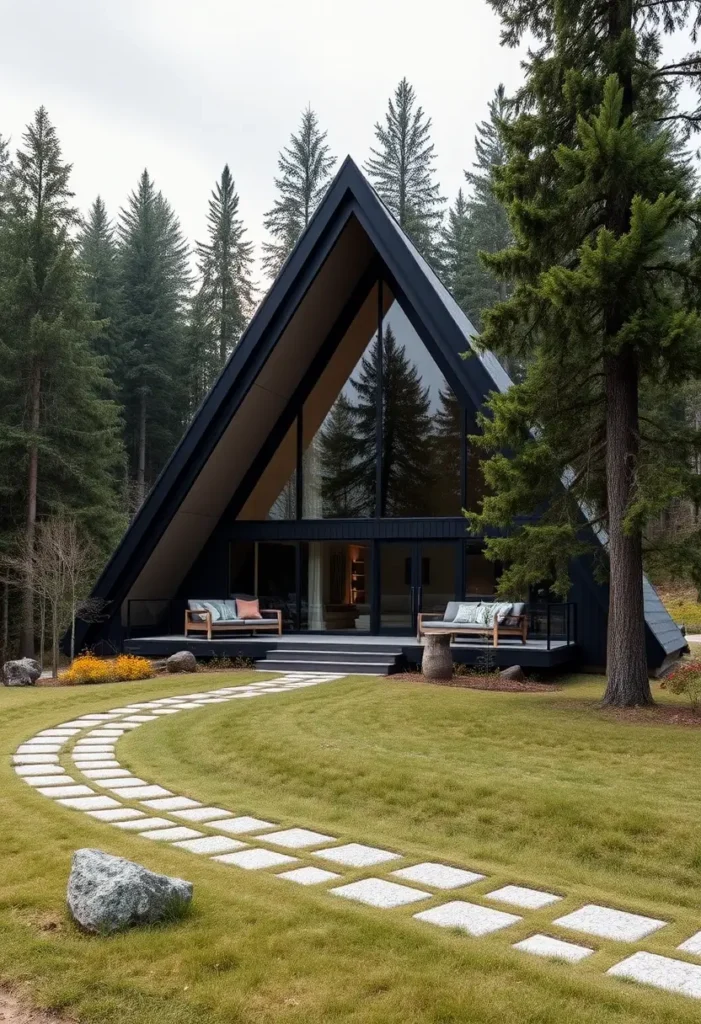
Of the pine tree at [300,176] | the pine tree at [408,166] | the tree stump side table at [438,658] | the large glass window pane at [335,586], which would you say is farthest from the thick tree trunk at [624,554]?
the pine tree at [300,176]

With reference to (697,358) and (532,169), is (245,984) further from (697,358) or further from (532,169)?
(532,169)

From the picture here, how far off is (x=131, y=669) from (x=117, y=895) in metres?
9.46

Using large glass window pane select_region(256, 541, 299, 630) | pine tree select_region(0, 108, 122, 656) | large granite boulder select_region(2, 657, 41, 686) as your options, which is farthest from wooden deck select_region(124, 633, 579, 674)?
pine tree select_region(0, 108, 122, 656)

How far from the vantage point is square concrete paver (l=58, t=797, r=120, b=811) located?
211 inches

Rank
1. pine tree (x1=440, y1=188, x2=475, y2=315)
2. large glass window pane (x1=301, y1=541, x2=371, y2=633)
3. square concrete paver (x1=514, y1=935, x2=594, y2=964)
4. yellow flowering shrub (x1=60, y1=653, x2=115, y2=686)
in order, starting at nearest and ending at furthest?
square concrete paver (x1=514, y1=935, x2=594, y2=964) → yellow flowering shrub (x1=60, y1=653, x2=115, y2=686) → large glass window pane (x1=301, y1=541, x2=371, y2=633) → pine tree (x1=440, y1=188, x2=475, y2=315)

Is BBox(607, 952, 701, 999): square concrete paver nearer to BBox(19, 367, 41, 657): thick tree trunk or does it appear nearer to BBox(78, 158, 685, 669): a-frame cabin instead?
BBox(78, 158, 685, 669): a-frame cabin

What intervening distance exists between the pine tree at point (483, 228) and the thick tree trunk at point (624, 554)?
2192 centimetres

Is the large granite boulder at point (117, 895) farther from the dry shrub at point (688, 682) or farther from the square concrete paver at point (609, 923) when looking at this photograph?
the dry shrub at point (688, 682)

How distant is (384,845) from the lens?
4770 mm

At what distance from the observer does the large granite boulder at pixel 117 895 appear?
134 inches

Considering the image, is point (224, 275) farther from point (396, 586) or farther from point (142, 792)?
point (142, 792)

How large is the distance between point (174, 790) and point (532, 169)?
23.8ft

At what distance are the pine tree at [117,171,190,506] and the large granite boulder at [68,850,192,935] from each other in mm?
27813

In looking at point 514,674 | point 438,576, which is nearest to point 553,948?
point 514,674
